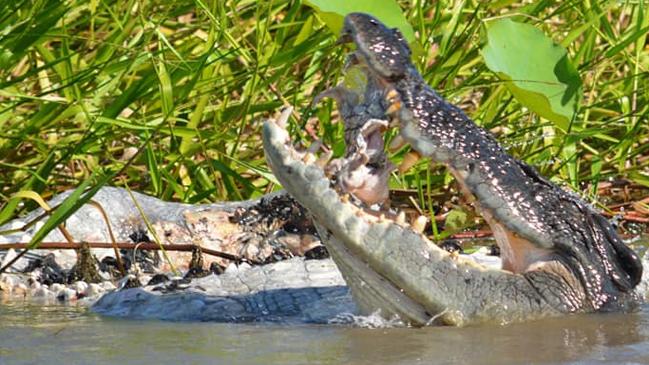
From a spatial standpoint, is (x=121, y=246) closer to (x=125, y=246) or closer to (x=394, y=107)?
(x=125, y=246)

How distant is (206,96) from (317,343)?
5.64ft

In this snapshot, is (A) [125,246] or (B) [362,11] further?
(A) [125,246]

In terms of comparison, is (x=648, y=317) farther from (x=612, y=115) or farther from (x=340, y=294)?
(x=612, y=115)

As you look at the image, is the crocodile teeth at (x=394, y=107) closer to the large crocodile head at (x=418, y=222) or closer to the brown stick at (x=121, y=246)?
the large crocodile head at (x=418, y=222)

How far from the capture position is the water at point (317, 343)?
293 centimetres

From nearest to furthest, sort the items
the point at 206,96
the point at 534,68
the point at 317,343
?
the point at 317,343 → the point at 534,68 → the point at 206,96

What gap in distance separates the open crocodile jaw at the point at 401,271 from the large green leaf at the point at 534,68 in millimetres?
886

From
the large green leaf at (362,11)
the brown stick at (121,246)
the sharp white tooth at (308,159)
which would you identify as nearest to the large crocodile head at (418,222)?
the sharp white tooth at (308,159)

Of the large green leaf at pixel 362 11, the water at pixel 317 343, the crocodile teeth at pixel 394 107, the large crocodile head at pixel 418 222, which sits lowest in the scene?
the water at pixel 317 343

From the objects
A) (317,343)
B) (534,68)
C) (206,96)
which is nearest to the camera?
(317,343)

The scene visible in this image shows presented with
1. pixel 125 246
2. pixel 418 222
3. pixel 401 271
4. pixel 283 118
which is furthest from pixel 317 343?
pixel 125 246

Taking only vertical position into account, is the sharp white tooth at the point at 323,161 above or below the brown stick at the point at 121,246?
above

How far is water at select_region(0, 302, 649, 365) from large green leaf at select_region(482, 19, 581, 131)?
851 millimetres

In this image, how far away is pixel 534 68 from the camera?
4.13 m
